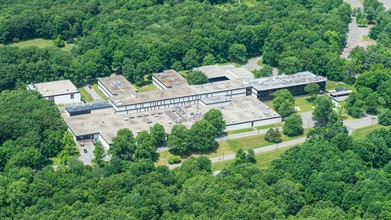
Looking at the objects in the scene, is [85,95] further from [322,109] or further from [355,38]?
[355,38]

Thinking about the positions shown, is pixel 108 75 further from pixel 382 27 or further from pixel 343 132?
pixel 382 27

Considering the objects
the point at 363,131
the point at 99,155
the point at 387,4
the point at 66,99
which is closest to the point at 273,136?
the point at 363,131

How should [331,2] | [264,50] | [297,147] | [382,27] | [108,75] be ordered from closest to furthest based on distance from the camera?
[297,147], [108,75], [264,50], [382,27], [331,2]

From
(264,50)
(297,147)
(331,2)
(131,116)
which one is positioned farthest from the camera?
(331,2)

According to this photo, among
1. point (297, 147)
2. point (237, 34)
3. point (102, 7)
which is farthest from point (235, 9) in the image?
point (297, 147)

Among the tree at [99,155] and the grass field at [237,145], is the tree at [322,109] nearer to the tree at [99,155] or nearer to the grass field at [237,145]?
the grass field at [237,145]
